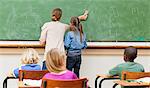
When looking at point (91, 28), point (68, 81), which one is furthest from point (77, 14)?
point (68, 81)

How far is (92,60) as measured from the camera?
267 inches

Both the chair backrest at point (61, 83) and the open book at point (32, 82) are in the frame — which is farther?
the open book at point (32, 82)

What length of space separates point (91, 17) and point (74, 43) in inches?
32.2

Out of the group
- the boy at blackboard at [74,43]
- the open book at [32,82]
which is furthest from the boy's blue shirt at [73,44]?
the open book at [32,82]

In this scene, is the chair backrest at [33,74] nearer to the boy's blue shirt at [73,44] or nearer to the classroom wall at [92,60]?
the boy's blue shirt at [73,44]

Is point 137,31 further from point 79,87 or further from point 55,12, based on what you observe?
point 79,87

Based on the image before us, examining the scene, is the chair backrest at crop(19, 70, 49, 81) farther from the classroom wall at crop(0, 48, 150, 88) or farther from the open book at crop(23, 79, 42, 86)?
the classroom wall at crop(0, 48, 150, 88)

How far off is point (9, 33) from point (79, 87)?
3.31 meters

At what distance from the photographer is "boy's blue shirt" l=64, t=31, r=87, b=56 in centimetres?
611

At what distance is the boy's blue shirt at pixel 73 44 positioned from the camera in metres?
6.11

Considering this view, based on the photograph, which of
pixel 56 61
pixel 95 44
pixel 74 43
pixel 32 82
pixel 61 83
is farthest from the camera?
pixel 95 44

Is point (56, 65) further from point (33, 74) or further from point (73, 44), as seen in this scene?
point (73, 44)

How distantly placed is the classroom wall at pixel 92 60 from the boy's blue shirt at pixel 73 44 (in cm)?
53

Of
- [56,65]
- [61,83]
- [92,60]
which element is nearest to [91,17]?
[92,60]
